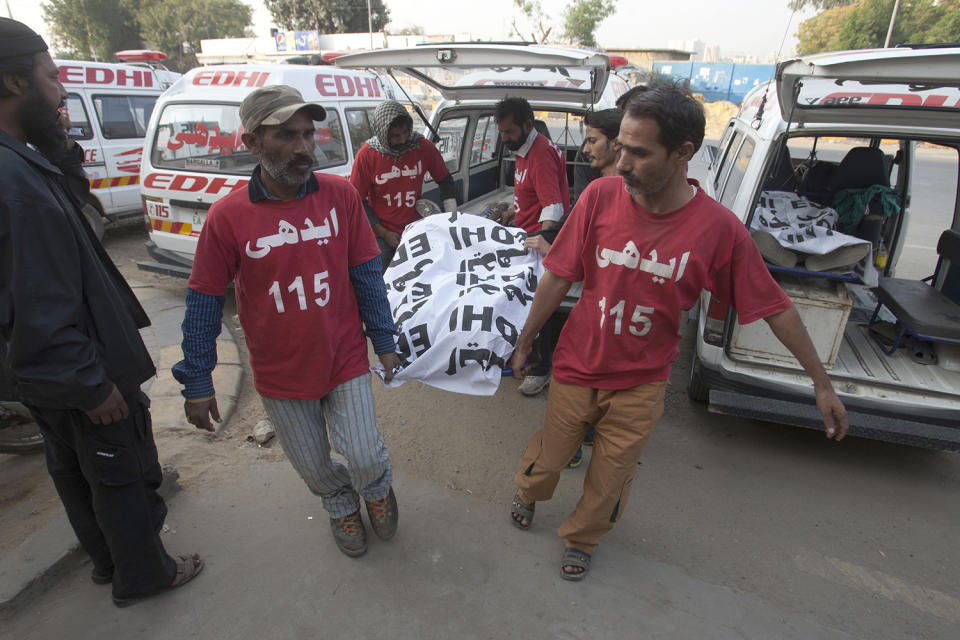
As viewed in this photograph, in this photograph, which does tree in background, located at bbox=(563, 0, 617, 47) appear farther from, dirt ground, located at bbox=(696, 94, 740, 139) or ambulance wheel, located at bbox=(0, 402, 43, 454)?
ambulance wheel, located at bbox=(0, 402, 43, 454)

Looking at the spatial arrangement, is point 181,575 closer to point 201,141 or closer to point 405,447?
point 405,447

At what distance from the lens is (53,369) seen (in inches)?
63.2

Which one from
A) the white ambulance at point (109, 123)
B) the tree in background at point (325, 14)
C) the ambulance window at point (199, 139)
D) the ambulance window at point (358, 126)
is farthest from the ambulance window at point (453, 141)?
the tree in background at point (325, 14)

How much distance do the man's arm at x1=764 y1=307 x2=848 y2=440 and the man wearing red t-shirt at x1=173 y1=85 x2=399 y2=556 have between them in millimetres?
1594

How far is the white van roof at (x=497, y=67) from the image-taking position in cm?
326

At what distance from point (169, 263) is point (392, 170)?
2585mm

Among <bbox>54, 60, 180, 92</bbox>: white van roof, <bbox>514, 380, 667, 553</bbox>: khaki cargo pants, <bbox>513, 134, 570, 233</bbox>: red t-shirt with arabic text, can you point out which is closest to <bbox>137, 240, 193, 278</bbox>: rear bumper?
<bbox>54, 60, 180, 92</bbox>: white van roof

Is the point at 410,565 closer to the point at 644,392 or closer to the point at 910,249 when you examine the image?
the point at 644,392

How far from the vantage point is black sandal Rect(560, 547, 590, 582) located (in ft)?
7.79

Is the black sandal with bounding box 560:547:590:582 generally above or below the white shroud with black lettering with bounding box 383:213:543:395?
below

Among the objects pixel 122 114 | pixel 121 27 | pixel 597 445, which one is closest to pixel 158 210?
pixel 122 114

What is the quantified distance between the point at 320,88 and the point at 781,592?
17.9 ft

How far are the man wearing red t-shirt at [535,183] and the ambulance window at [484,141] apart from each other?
2586 mm

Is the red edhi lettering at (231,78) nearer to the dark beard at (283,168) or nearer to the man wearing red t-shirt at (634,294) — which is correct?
the dark beard at (283,168)
